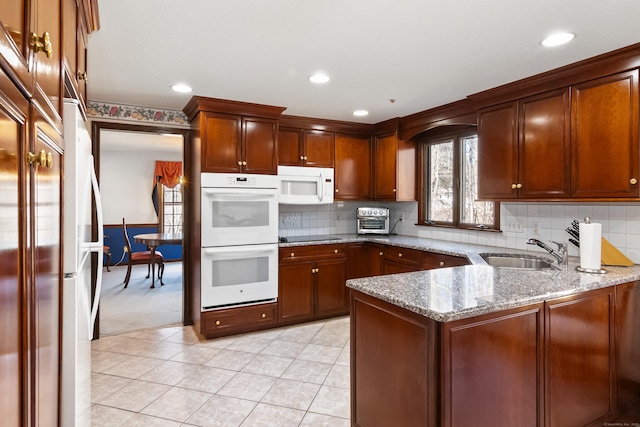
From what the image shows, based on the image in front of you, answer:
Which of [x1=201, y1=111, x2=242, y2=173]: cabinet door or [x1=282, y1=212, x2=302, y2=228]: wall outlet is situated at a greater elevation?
[x1=201, y1=111, x2=242, y2=173]: cabinet door

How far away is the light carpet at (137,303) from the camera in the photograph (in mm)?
4035

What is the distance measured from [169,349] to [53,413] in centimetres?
230

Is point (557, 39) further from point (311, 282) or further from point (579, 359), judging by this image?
point (311, 282)

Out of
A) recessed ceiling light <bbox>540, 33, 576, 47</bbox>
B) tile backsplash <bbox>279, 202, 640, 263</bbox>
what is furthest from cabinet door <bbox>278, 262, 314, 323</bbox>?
recessed ceiling light <bbox>540, 33, 576, 47</bbox>

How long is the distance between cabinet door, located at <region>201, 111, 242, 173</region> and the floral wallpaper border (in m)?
0.62

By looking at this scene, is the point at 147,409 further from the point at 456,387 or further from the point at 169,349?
the point at 456,387

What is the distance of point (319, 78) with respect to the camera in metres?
2.84

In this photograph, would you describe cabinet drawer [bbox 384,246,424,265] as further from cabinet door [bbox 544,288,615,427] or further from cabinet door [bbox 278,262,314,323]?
cabinet door [bbox 544,288,615,427]

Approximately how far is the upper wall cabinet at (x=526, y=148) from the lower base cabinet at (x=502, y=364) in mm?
908

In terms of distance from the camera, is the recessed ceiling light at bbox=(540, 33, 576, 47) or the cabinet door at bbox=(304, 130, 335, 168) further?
the cabinet door at bbox=(304, 130, 335, 168)

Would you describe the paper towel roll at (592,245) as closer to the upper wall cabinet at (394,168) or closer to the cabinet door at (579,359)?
the cabinet door at (579,359)

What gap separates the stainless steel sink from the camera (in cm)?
289

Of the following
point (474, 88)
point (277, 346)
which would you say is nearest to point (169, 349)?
point (277, 346)

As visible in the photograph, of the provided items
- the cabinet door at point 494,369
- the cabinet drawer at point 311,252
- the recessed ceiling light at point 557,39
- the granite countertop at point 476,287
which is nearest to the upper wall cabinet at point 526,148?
the recessed ceiling light at point 557,39
